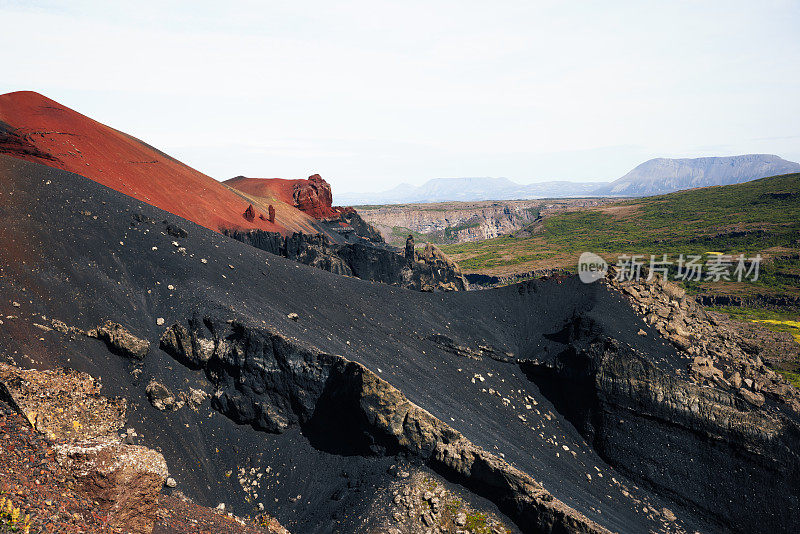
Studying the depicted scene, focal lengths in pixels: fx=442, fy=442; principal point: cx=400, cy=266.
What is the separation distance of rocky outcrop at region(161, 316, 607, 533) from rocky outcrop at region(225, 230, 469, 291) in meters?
23.7

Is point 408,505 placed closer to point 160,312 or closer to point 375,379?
point 375,379

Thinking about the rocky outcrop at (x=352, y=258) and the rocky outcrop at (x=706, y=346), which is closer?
the rocky outcrop at (x=706, y=346)

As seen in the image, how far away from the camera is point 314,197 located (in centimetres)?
8562

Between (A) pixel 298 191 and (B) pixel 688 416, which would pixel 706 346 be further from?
(A) pixel 298 191

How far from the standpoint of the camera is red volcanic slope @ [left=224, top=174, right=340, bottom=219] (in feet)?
279

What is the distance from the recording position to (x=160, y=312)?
75.2ft

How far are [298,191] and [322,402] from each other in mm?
70563

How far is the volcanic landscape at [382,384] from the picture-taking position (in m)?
18.3

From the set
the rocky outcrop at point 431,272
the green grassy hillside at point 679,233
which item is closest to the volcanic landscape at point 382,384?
the rocky outcrop at point 431,272

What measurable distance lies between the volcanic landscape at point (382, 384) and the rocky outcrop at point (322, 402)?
9cm

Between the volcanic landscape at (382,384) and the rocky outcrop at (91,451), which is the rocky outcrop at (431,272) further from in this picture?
the rocky outcrop at (91,451)

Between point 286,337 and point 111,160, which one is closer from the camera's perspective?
point 286,337

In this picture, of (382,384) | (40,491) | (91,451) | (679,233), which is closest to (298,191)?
(382,384)

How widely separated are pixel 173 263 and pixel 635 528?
27.5 m
